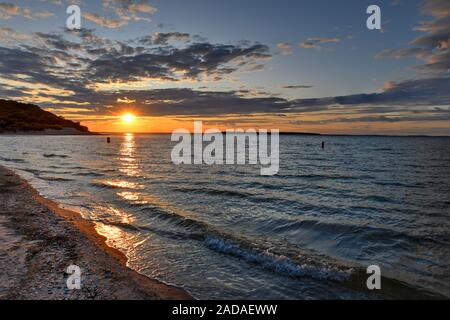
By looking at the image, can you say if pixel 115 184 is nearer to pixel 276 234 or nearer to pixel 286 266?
pixel 276 234

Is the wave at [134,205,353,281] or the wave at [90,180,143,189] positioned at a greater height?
the wave at [90,180,143,189]

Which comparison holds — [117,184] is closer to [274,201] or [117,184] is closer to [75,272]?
[274,201]

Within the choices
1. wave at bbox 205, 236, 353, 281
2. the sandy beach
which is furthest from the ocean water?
the sandy beach

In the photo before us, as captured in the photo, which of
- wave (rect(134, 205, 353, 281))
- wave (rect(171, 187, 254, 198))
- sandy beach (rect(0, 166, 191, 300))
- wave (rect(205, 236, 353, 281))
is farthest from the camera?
wave (rect(171, 187, 254, 198))

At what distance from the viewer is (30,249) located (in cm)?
978

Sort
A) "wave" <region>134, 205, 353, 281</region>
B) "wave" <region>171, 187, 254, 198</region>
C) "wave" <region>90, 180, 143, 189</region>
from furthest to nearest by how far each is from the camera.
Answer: "wave" <region>90, 180, 143, 189</region> → "wave" <region>171, 187, 254, 198</region> → "wave" <region>134, 205, 353, 281</region>

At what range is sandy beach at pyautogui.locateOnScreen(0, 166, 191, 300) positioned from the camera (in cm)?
736

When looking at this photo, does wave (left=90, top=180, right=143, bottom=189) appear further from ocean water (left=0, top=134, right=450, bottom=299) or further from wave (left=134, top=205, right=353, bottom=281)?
wave (left=134, top=205, right=353, bottom=281)

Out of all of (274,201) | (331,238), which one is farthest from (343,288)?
(274,201)

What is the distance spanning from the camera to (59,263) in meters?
8.93

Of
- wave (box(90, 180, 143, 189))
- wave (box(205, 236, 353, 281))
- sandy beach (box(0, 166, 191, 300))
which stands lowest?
wave (box(205, 236, 353, 281))

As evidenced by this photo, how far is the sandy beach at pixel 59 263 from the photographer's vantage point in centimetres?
736
